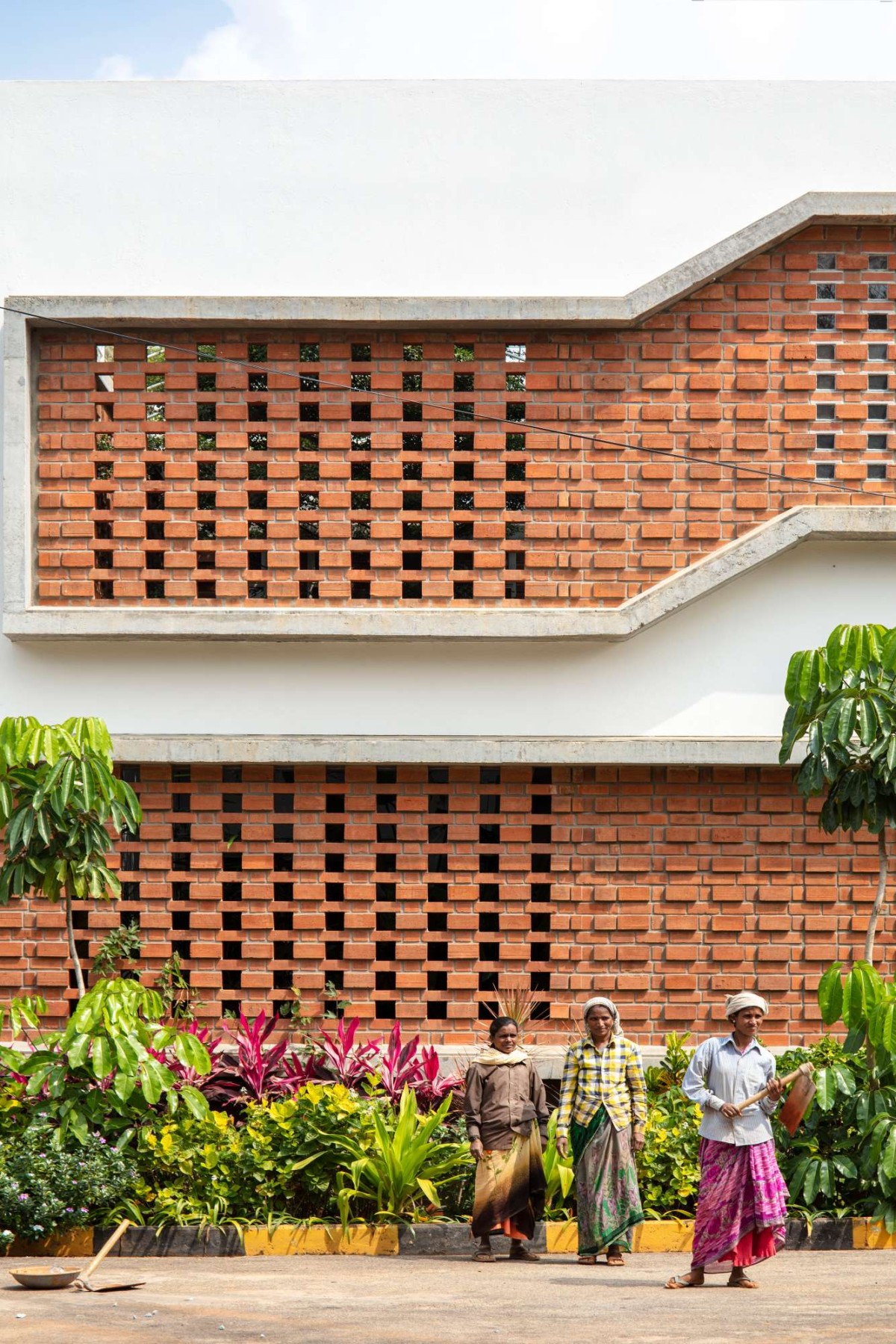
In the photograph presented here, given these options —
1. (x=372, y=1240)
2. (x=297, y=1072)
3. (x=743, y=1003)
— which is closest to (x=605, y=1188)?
(x=743, y=1003)

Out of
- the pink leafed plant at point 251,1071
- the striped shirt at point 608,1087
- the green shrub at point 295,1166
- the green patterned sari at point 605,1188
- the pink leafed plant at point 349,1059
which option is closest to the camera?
the green patterned sari at point 605,1188

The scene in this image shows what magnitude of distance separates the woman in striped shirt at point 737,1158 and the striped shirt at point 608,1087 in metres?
0.50

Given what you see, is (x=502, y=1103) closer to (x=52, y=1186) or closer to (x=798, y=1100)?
(x=798, y=1100)

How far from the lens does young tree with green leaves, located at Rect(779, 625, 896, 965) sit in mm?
8188

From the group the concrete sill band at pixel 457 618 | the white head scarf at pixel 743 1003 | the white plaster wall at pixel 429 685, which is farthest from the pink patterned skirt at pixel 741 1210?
the concrete sill band at pixel 457 618

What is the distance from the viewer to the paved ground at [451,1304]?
5938 millimetres

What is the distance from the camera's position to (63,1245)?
307 inches

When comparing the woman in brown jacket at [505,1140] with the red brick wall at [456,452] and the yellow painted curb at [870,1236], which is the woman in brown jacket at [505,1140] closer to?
the yellow painted curb at [870,1236]

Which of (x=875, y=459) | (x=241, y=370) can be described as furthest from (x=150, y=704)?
(x=875, y=459)

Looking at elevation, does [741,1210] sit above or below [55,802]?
below

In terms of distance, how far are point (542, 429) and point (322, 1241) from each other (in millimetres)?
5477

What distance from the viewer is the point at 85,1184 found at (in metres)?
7.65

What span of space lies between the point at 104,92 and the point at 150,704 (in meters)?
4.33

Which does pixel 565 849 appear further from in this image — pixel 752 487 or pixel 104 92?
pixel 104 92
